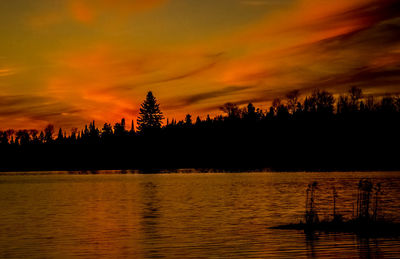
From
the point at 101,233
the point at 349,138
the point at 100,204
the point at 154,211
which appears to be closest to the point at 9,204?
the point at 100,204

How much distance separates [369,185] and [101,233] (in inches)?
726

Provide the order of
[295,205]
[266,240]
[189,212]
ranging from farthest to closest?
1. [295,205]
2. [189,212]
3. [266,240]

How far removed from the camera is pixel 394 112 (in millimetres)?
188375

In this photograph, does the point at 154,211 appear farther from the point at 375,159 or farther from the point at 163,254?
the point at 375,159

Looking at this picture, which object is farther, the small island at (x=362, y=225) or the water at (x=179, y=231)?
the small island at (x=362, y=225)

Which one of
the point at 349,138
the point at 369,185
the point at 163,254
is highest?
the point at 349,138

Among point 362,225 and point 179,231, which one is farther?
point 179,231

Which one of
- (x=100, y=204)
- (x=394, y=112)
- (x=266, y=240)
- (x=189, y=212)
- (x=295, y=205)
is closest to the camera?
(x=266, y=240)

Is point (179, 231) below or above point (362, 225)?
below

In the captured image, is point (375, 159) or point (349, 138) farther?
point (349, 138)

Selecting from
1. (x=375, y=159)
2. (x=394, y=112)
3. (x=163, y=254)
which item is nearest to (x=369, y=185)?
(x=163, y=254)

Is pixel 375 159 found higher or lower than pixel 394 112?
lower

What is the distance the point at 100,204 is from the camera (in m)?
64.7

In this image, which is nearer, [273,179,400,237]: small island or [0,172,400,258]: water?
[0,172,400,258]: water
